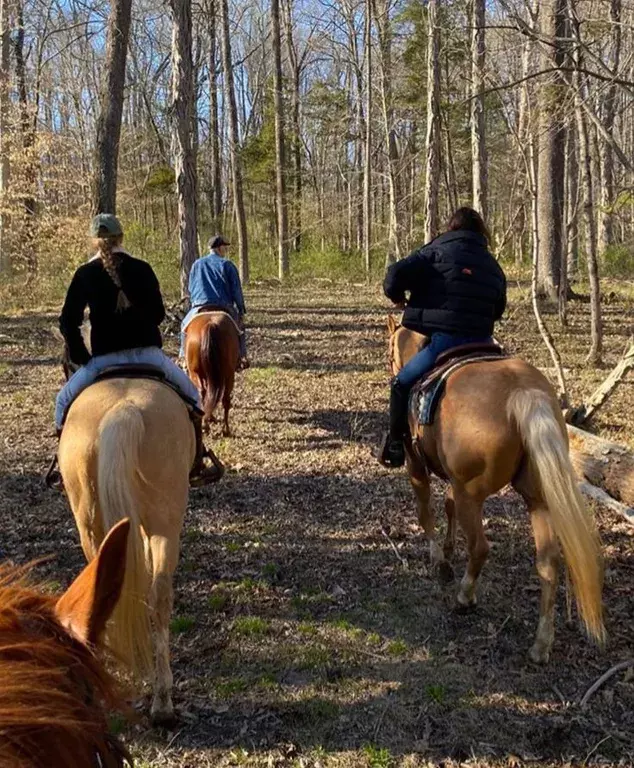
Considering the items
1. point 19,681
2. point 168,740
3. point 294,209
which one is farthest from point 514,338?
point 294,209

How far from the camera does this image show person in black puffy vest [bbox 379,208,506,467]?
4.49m

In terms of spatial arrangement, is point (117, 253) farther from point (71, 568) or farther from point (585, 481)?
point (585, 481)

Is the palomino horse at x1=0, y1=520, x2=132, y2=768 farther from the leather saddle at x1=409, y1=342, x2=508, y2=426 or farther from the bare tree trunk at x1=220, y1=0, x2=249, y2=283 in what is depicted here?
the bare tree trunk at x1=220, y1=0, x2=249, y2=283

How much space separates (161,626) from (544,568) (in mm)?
2146

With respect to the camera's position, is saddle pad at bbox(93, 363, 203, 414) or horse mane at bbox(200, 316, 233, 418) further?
horse mane at bbox(200, 316, 233, 418)

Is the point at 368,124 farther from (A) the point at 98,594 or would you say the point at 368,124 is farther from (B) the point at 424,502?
(A) the point at 98,594

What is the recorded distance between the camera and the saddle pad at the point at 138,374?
12.9ft

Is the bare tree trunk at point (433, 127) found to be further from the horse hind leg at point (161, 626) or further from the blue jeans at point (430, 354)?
the horse hind leg at point (161, 626)

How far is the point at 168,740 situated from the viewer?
3324 mm

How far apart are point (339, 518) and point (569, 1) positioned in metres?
5.47

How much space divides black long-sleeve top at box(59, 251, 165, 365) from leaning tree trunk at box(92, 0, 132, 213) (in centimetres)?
926

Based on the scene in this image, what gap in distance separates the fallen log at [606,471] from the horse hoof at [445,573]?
167cm

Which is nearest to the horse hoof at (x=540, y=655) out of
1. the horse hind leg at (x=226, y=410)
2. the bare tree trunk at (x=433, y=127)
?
the horse hind leg at (x=226, y=410)

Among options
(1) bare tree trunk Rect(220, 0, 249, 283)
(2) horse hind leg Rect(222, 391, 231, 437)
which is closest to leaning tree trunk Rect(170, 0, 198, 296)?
(2) horse hind leg Rect(222, 391, 231, 437)
